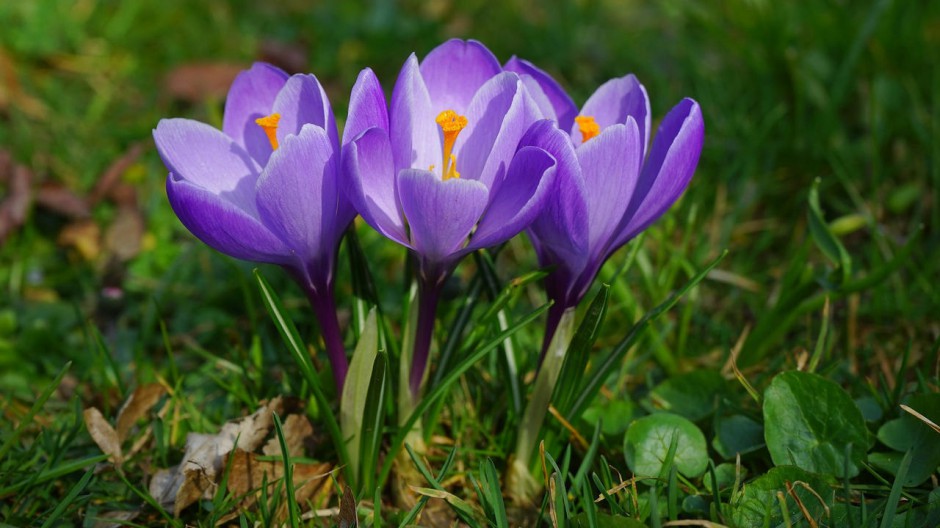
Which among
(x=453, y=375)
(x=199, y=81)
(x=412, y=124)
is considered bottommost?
(x=453, y=375)

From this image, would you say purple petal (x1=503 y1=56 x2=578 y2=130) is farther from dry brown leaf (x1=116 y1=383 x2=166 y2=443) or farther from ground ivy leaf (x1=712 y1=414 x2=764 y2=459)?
dry brown leaf (x1=116 y1=383 x2=166 y2=443)

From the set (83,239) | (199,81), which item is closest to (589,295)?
(83,239)

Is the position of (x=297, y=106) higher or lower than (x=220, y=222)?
higher

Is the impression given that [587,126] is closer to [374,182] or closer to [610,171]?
[610,171]

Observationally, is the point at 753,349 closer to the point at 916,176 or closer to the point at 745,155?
the point at 745,155

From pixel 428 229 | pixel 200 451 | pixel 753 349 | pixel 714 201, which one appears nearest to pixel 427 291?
pixel 428 229

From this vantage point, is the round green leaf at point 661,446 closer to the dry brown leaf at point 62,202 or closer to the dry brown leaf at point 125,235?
the dry brown leaf at point 125,235
